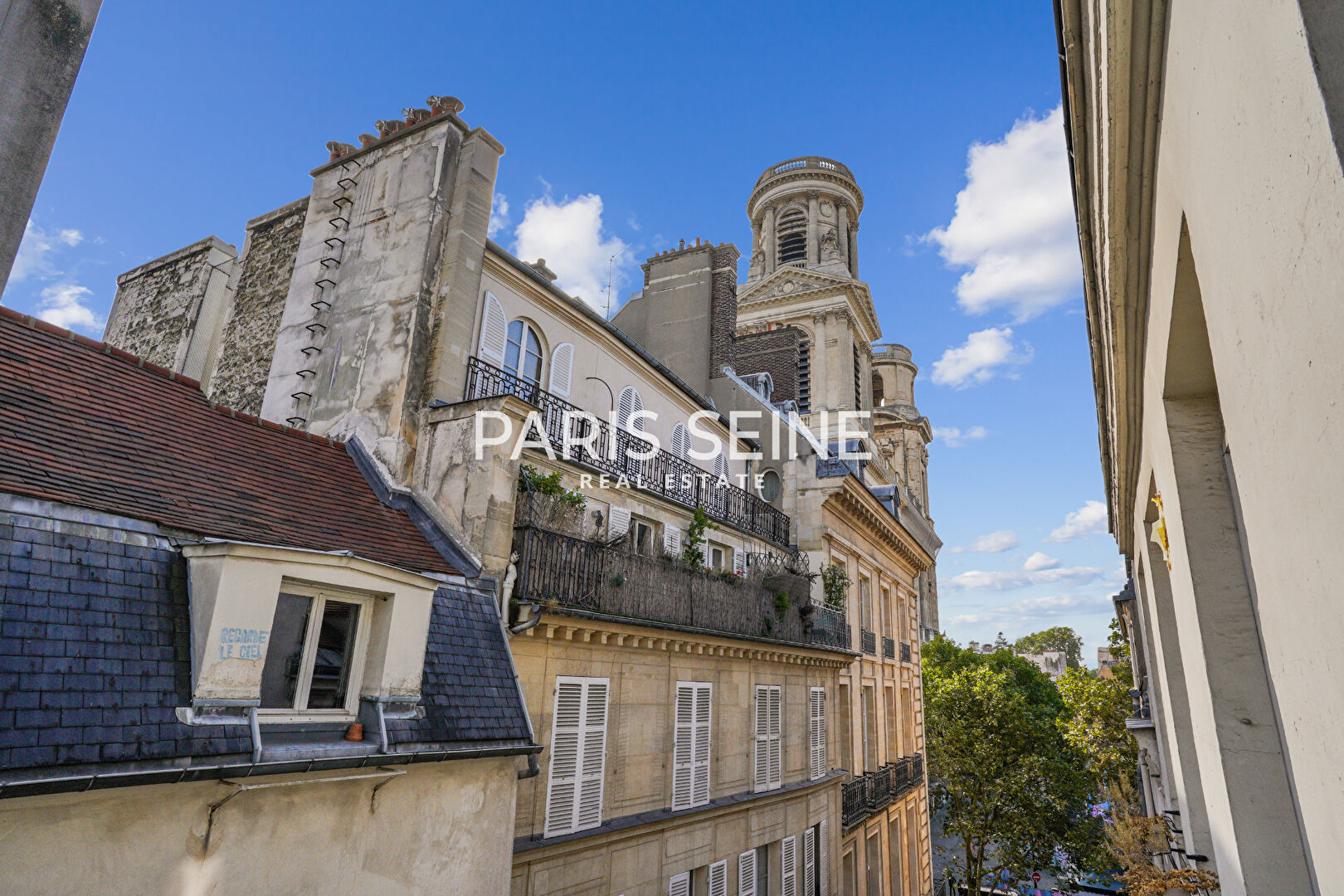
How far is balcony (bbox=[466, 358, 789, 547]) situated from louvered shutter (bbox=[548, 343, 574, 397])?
0.25 meters

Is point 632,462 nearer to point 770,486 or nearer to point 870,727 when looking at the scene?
point 770,486

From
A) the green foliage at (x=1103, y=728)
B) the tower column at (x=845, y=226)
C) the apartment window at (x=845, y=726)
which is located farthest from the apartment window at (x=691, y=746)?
the tower column at (x=845, y=226)

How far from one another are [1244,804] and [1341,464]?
118 inches

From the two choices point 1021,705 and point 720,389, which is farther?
point 1021,705

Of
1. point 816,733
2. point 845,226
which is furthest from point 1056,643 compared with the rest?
point 816,733

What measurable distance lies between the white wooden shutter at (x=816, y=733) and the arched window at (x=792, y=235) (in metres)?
33.3

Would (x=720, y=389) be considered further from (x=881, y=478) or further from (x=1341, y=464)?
(x=881, y=478)

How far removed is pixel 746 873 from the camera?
12648mm

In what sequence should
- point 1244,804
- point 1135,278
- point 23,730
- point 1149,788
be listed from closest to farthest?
point 1244,804 → point 1135,278 → point 23,730 → point 1149,788

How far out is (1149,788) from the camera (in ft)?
59.7

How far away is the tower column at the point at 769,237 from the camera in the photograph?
4609cm

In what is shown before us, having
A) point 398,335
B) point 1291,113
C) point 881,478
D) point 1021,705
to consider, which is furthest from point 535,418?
point 881,478

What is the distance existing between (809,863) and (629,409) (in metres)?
9.82

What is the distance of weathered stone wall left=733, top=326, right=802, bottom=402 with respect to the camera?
23812 mm
